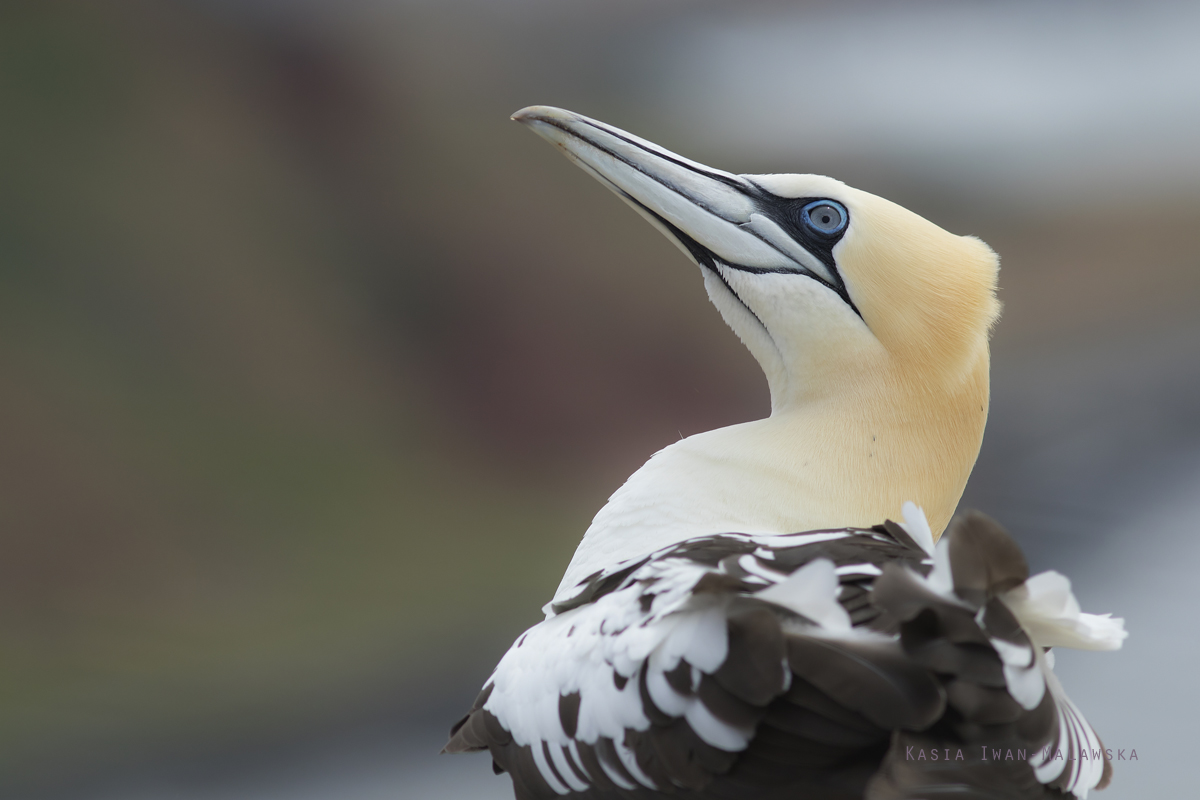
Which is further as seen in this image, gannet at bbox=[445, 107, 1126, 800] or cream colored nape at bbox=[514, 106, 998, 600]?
cream colored nape at bbox=[514, 106, 998, 600]

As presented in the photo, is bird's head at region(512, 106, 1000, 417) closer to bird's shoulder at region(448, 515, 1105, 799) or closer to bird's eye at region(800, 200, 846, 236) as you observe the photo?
bird's eye at region(800, 200, 846, 236)

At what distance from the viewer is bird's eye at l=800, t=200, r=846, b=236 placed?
4.71 feet

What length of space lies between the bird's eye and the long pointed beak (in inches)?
1.5

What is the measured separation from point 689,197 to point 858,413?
40 centimetres

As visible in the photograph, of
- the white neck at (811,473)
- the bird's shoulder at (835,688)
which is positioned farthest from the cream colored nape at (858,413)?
the bird's shoulder at (835,688)

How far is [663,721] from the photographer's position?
90 cm

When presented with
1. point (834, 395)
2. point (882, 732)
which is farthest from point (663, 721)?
point (834, 395)

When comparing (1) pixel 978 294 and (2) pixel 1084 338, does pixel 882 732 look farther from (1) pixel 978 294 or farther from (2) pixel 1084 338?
(2) pixel 1084 338

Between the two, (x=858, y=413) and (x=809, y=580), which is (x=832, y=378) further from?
(x=809, y=580)

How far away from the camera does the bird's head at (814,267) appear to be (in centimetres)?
139

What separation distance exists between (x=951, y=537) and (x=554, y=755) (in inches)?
18.5

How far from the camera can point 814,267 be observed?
1.45 m

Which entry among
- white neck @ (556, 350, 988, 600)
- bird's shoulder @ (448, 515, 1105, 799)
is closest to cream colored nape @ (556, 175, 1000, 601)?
white neck @ (556, 350, 988, 600)

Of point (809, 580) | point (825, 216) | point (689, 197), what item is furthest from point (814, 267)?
point (809, 580)
